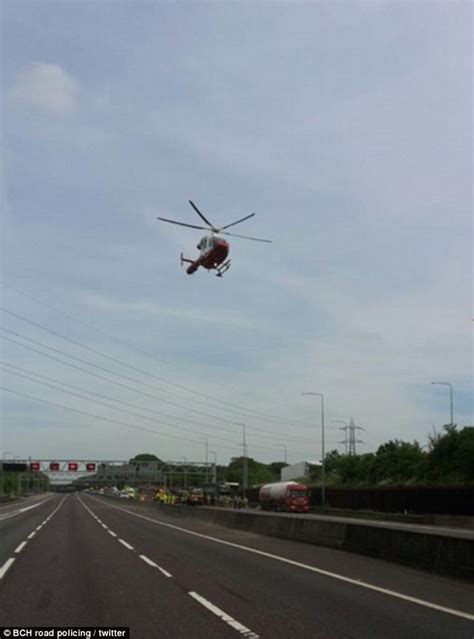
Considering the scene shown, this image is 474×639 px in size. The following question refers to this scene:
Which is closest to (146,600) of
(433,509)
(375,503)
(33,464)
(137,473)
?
(433,509)

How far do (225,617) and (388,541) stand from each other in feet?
35.3

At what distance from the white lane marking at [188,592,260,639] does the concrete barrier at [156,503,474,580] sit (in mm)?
6122

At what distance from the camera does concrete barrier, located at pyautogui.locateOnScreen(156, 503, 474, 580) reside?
58.1 feet

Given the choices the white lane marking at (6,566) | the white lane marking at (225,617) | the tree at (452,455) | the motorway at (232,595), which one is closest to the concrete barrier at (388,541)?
the motorway at (232,595)

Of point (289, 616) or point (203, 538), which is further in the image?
point (203, 538)

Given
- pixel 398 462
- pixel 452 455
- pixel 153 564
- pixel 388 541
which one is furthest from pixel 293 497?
pixel 153 564

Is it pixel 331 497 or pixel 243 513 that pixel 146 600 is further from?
pixel 331 497

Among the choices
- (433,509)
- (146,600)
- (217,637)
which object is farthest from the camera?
(433,509)

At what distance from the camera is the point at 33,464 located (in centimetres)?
14538

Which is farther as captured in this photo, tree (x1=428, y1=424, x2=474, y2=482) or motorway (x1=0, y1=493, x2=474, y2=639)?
tree (x1=428, y1=424, x2=474, y2=482)

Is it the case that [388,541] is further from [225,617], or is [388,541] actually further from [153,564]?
[225,617]

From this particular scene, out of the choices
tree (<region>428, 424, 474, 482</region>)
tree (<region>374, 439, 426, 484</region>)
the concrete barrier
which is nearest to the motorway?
the concrete barrier

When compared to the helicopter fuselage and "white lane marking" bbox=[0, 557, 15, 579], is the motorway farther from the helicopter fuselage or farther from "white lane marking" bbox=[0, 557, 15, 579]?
the helicopter fuselage

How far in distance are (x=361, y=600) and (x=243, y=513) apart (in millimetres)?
26213
